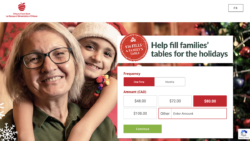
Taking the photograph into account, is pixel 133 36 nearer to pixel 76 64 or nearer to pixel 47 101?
pixel 76 64

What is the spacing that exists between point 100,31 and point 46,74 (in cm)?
30

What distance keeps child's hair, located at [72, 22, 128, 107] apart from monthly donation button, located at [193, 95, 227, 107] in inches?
15.9

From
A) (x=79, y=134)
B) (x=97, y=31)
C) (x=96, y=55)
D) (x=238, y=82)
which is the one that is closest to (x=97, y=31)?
(x=97, y=31)

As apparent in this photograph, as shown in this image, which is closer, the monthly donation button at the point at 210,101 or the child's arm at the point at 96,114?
the child's arm at the point at 96,114

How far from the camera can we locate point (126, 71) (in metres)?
0.93

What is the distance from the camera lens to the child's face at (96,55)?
0.89m

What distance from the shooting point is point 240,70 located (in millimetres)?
1097

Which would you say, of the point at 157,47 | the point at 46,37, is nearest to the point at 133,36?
the point at 157,47

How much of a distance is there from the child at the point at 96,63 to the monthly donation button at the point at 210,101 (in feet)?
1.18

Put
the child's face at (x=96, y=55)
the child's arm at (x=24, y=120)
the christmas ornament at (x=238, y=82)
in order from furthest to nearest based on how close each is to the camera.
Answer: the christmas ornament at (x=238, y=82) < the child's face at (x=96, y=55) < the child's arm at (x=24, y=120)

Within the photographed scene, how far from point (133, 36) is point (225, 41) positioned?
0.43 m
